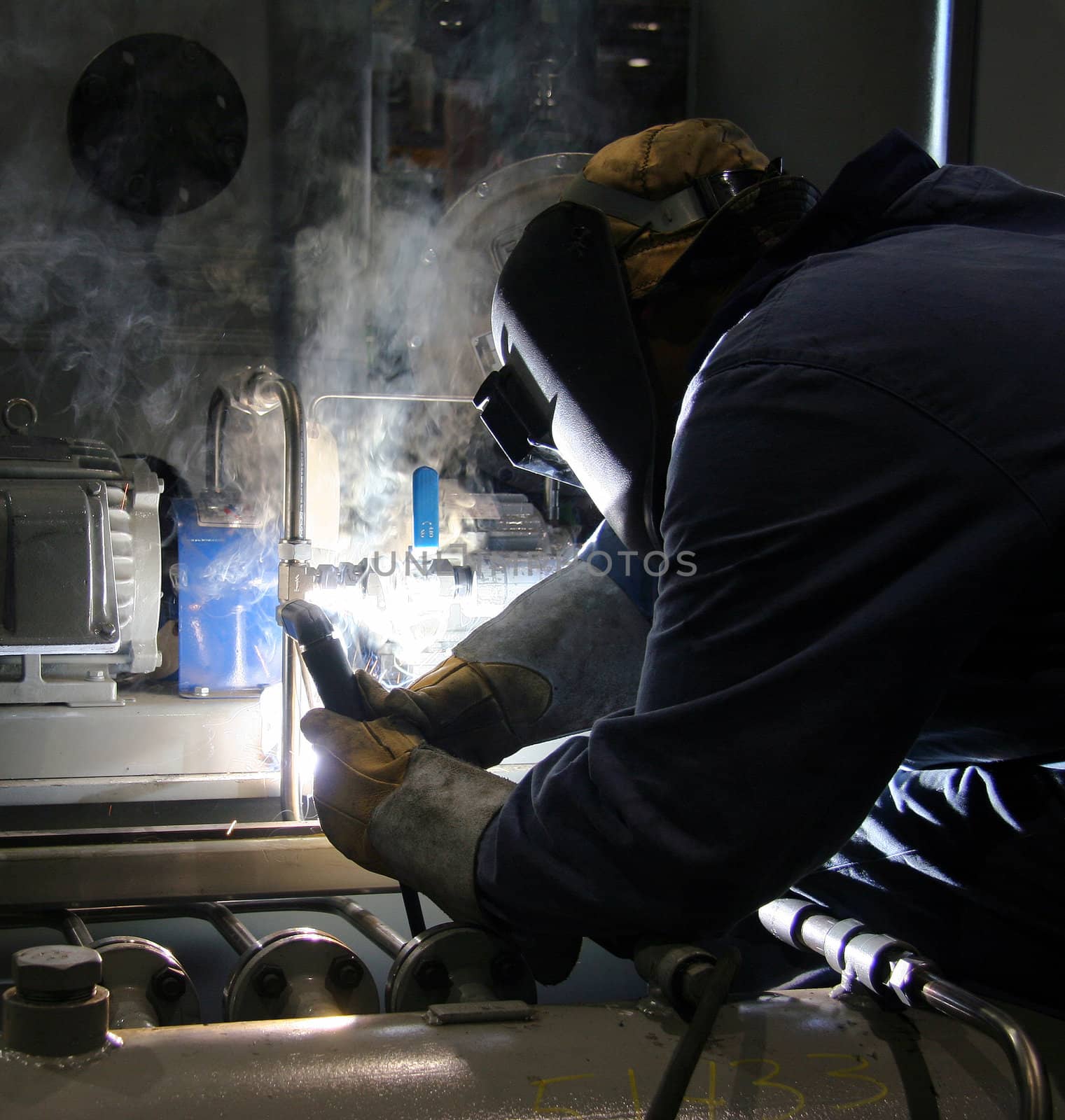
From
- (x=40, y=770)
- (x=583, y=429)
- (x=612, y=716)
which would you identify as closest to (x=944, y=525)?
(x=612, y=716)

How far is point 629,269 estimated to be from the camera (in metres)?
1.05

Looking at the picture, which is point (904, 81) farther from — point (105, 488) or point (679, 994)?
point (679, 994)

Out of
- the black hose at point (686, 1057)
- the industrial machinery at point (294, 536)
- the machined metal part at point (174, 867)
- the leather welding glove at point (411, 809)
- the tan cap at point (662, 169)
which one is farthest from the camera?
the machined metal part at point (174, 867)

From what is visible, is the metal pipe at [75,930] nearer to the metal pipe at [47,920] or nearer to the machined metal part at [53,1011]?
the metal pipe at [47,920]

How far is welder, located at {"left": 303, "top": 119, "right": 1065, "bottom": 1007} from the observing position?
743mm

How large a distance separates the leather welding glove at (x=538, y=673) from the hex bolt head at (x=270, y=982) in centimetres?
32

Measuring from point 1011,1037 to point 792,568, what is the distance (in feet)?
1.23

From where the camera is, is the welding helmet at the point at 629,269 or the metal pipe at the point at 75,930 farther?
the metal pipe at the point at 75,930

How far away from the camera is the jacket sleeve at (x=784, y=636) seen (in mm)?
734

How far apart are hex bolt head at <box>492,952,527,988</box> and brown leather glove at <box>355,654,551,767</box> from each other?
0.27 m

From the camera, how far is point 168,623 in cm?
236

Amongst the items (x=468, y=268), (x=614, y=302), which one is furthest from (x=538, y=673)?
(x=468, y=268)

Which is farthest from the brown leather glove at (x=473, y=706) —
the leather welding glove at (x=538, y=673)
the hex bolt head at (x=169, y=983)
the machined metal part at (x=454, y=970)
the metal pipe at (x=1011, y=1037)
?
the metal pipe at (x=1011, y=1037)

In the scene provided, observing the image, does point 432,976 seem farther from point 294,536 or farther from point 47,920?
point 294,536
